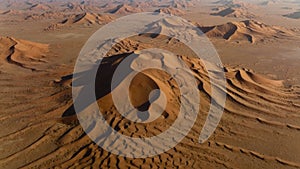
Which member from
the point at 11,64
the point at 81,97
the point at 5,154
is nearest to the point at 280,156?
the point at 81,97

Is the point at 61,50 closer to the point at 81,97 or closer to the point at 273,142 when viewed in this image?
the point at 81,97

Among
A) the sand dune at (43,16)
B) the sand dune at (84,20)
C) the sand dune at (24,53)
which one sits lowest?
the sand dune at (43,16)

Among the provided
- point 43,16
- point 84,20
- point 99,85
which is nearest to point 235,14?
point 84,20

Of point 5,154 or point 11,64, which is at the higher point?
point 5,154

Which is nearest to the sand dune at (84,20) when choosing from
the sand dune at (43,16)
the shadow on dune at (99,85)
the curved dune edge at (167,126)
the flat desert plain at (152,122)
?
the sand dune at (43,16)

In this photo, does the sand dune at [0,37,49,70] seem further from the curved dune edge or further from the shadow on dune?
the shadow on dune

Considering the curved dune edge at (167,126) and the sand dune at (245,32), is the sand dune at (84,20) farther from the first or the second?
the curved dune edge at (167,126)
